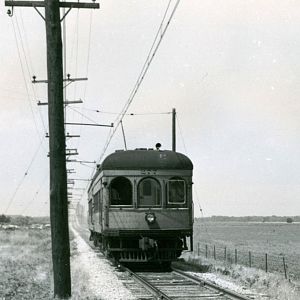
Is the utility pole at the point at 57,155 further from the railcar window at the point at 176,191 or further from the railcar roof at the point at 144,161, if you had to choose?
the railcar window at the point at 176,191

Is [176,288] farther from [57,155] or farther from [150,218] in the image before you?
[57,155]

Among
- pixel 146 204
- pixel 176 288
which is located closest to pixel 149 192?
pixel 146 204

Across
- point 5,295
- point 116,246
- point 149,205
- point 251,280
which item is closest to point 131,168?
point 149,205

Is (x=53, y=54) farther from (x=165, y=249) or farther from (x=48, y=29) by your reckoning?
(x=165, y=249)

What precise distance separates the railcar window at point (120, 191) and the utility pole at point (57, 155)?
6931 millimetres

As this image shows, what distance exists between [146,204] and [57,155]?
7.21 metres

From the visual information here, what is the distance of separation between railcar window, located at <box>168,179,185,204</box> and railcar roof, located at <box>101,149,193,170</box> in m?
0.41

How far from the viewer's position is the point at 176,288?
520 inches

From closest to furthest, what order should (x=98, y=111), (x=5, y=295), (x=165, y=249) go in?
(x=5, y=295), (x=165, y=249), (x=98, y=111)

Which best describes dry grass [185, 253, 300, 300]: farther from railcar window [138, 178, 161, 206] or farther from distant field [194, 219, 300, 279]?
distant field [194, 219, 300, 279]

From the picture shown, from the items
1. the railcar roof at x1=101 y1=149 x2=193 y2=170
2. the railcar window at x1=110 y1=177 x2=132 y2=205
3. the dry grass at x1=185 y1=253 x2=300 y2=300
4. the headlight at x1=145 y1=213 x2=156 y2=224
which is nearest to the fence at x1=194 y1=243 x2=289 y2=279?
the dry grass at x1=185 y1=253 x2=300 y2=300

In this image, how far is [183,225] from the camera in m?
17.4

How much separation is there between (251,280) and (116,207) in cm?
453

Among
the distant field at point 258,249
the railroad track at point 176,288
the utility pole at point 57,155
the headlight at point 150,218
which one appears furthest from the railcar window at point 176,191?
the utility pole at point 57,155
